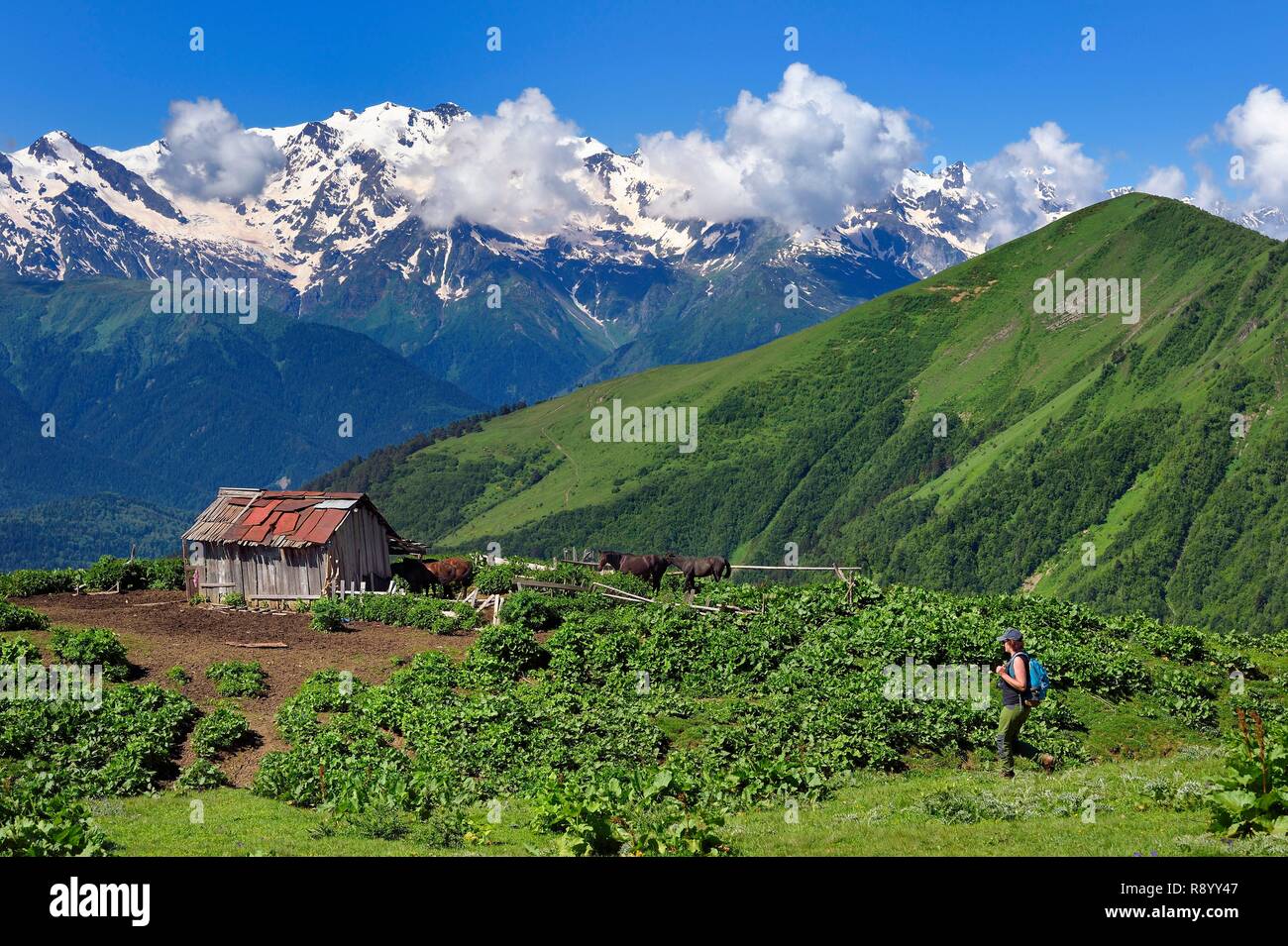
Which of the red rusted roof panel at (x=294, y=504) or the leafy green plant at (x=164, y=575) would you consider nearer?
the red rusted roof panel at (x=294, y=504)

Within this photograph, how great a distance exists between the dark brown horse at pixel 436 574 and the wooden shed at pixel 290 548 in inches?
45.1

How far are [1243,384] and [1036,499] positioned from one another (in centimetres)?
3675

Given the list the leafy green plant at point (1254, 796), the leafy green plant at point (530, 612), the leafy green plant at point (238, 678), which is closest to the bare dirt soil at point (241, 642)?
the leafy green plant at point (238, 678)

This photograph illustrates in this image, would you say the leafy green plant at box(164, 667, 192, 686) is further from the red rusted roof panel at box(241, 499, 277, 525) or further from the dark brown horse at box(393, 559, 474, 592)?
the dark brown horse at box(393, 559, 474, 592)

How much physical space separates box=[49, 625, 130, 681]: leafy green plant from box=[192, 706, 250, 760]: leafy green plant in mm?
6472

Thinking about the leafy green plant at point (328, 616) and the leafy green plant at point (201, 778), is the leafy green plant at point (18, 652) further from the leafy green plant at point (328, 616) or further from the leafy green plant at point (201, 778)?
the leafy green plant at point (201, 778)

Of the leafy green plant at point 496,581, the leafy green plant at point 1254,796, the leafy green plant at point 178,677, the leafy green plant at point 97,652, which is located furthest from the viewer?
the leafy green plant at point 496,581

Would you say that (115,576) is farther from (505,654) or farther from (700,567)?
(700,567)

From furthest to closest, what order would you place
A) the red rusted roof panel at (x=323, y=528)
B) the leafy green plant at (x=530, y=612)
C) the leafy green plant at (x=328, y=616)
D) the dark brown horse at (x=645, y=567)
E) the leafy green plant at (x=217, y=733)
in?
1. the dark brown horse at (x=645, y=567)
2. the red rusted roof panel at (x=323, y=528)
3. the leafy green plant at (x=328, y=616)
4. the leafy green plant at (x=530, y=612)
5. the leafy green plant at (x=217, y=733)

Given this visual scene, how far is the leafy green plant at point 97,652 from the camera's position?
3525 cm

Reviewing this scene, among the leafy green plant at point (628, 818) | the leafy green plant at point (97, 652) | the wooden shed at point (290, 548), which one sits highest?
the wooden shed at point (290, 548)

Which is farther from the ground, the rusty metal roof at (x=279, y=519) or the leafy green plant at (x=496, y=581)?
the rusty metal roof at (x=279, y=519)

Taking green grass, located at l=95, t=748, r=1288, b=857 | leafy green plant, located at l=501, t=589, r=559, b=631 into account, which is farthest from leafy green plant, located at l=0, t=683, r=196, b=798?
leafy green plant, located at l=501, t=589, r=559, b=631
